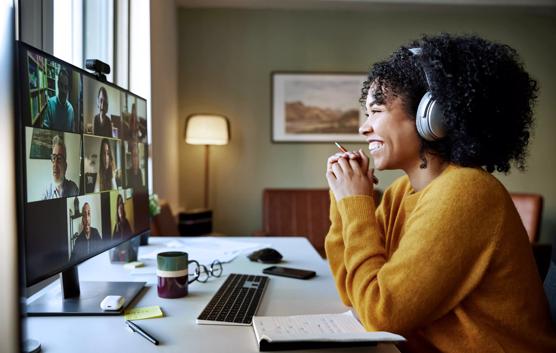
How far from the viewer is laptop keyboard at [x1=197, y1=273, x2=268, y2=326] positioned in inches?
37.3

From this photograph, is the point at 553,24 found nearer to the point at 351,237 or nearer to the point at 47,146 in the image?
the point at 351,237

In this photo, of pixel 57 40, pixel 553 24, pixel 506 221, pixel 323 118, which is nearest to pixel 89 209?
pixel 506 221

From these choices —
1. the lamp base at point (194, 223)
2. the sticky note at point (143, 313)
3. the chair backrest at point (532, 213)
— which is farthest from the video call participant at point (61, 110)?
the chair backrest at point (532, 213)

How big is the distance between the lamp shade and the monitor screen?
222cm

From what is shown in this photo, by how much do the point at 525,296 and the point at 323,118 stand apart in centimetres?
309

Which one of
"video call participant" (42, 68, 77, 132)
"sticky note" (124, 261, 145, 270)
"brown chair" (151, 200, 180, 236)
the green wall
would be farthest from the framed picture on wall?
"video call participant" (42, 68, 77, 132)

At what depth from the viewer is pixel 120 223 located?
1193mm

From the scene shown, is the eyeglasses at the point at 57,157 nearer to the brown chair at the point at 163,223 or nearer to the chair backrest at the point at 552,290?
the chair backrest at the point at 552,290

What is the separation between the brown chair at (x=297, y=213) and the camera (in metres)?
A: 3.70

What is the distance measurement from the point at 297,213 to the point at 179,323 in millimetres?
2804

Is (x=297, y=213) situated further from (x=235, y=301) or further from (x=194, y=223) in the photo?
(x=235, y=301)

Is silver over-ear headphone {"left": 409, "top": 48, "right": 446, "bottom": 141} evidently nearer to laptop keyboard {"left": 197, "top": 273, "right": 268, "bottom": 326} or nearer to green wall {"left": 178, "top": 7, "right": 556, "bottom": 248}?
laptop keyboard {"left": 197, "top": 273, "right": 268, "bottom": 326}

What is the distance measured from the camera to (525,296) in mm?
881

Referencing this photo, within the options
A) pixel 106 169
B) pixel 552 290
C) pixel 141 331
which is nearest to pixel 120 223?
pixel 106 169
